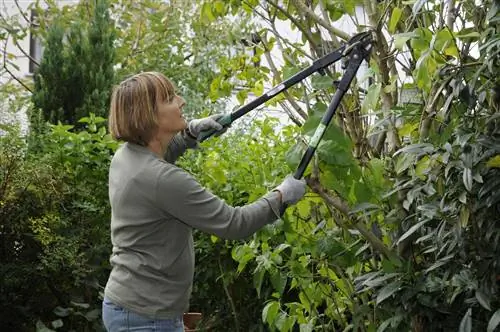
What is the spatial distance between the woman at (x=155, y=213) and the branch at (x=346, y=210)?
0.16m

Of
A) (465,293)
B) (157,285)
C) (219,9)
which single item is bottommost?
(465,293)

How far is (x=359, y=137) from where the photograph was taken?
348 cm

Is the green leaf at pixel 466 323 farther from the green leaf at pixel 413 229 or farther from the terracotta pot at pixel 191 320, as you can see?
the terracotta pot at pixel 191 320

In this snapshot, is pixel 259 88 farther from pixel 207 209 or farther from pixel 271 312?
pixel 207 209

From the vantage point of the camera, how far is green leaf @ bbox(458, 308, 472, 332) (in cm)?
260

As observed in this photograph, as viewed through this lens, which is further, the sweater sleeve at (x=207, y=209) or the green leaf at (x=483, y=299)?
the sweater sleeve at (x=207, y=209)

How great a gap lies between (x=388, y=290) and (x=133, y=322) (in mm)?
915

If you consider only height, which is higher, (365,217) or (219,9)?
(219,9)

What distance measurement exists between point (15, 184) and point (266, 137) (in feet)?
5.00

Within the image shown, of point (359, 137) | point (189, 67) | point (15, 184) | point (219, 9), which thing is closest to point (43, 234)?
point (15, 184)

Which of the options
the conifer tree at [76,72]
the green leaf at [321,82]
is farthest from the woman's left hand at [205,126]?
the conifer tree at [76,72]

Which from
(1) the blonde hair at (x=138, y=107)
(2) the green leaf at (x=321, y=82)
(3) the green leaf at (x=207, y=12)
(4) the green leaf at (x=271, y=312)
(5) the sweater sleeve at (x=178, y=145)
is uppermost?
(3) the green leaf at (x=207, y=12)

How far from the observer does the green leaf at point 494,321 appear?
2.49 metres

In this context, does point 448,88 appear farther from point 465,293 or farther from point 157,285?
point 157,285
